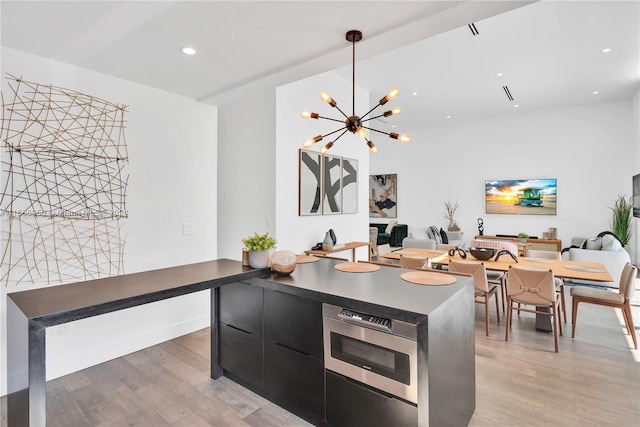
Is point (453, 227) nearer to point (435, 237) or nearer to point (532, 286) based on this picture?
point (435, 237)

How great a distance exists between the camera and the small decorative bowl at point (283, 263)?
7.27 ft

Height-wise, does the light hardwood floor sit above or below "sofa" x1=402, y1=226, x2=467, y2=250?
below

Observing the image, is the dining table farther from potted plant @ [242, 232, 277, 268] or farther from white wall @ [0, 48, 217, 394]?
white wall @ [0, 48, 217, 394]

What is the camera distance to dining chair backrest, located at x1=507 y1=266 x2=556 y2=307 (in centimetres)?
305

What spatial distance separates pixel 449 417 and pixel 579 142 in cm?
769

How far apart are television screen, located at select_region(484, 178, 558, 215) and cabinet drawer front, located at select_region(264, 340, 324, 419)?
7.43m

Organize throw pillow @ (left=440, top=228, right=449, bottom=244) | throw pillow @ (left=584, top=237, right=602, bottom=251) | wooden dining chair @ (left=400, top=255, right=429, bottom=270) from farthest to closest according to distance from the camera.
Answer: throw pillow @ (left=440, top=228, right=449, bottom=244)
throw pillow @ (left=584, top=237, right=602, bottom=251)
wooden dining chair @ (left=400, top=255, right=429, bottom=270)

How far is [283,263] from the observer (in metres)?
2.21

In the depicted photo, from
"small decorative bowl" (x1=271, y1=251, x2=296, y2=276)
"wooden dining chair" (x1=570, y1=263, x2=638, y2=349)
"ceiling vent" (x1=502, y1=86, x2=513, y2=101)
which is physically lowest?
"wooden dining chair" (x1=570, y1=263, x2=638, y2=349)

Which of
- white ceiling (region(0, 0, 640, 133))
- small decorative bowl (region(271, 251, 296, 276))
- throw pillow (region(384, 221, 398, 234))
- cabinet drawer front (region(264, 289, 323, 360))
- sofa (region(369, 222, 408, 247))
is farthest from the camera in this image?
throw pillow (region(384, 221, 398, 234))

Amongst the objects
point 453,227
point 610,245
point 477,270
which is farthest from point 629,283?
point 453,227

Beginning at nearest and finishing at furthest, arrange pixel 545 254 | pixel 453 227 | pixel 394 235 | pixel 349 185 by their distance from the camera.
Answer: pixel 545 254
pixel 349 185
pixel 453 227
pixel 394 235

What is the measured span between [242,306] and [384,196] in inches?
310

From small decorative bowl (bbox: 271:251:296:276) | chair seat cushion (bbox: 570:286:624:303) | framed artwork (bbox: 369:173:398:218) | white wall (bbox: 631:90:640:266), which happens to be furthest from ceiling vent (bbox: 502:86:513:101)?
small decorative bowl (bbox: 271:251:296:276)
